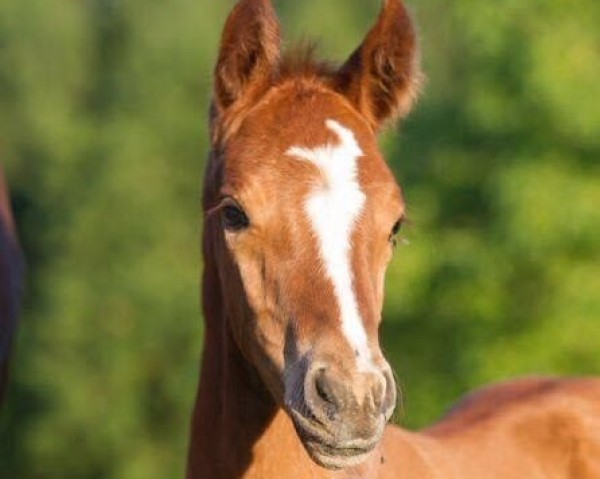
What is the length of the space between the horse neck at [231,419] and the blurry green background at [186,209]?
12.7 m

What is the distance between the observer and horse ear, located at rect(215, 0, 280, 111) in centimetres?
543

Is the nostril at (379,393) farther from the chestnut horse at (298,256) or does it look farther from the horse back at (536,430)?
the horse back at (536,430)

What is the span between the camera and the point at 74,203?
28.1 m

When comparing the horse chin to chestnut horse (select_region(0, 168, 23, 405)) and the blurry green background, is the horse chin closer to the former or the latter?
chestnut horse (select_region(0, 168, 23, 405))

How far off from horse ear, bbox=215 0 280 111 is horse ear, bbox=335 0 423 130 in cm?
26

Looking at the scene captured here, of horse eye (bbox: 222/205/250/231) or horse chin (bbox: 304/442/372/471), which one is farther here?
horse eye (bbox: 222/205/250/231)

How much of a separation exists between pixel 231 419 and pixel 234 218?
748 millimetres

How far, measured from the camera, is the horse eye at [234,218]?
198 inches

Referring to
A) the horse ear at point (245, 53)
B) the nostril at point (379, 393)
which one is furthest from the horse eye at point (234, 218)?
the nostril at point (379, 393)

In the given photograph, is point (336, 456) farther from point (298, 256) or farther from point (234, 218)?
point (234, 218)

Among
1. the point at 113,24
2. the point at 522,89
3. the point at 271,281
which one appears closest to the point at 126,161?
the point at 113,24

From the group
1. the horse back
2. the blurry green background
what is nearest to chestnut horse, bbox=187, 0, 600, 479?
the horse back

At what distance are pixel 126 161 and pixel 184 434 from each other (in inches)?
183

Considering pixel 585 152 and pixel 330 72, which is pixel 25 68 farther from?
pixel 330 72
